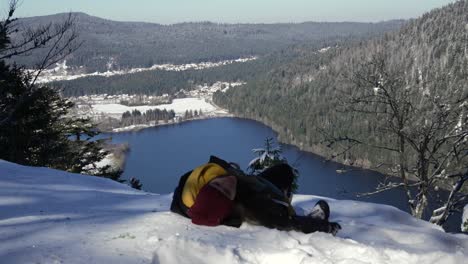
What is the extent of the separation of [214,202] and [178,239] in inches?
26.8

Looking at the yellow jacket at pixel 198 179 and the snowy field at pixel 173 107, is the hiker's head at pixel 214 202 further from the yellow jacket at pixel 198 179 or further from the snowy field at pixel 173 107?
the snowy field at pixel 173 107

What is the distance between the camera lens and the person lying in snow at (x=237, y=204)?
11.6 feet

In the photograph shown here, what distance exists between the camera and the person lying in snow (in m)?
3.53

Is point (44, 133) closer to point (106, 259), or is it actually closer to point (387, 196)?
point (106, 259)

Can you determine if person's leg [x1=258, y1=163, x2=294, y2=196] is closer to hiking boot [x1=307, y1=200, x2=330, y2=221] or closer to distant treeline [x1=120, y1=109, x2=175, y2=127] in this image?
hiking boot [x1=307, y1=200, x2=330, y2=221]

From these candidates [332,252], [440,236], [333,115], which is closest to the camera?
[332,252]

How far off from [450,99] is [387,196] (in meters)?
33.3

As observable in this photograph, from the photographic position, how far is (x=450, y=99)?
673 centimetres

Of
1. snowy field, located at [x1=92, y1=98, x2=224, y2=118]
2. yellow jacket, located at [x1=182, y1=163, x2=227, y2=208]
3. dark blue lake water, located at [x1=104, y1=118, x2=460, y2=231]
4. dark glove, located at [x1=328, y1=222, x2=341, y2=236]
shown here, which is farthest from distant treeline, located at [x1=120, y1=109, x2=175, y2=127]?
dark glove, located at [x1=328, y1=222, x2=341, y2=236]

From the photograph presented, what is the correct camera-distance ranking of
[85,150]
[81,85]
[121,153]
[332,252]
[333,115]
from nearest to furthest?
[332,252]
[85,150]
[121,153]
[333,115]
[81,85]

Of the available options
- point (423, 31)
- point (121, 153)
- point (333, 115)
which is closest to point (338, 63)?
point (423, 31)

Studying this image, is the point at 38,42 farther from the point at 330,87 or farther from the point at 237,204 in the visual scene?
the point at 330,87

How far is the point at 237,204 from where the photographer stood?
3701 mm

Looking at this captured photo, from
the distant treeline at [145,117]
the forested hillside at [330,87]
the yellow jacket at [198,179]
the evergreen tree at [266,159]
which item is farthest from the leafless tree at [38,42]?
the distant treeline at [145,117]
